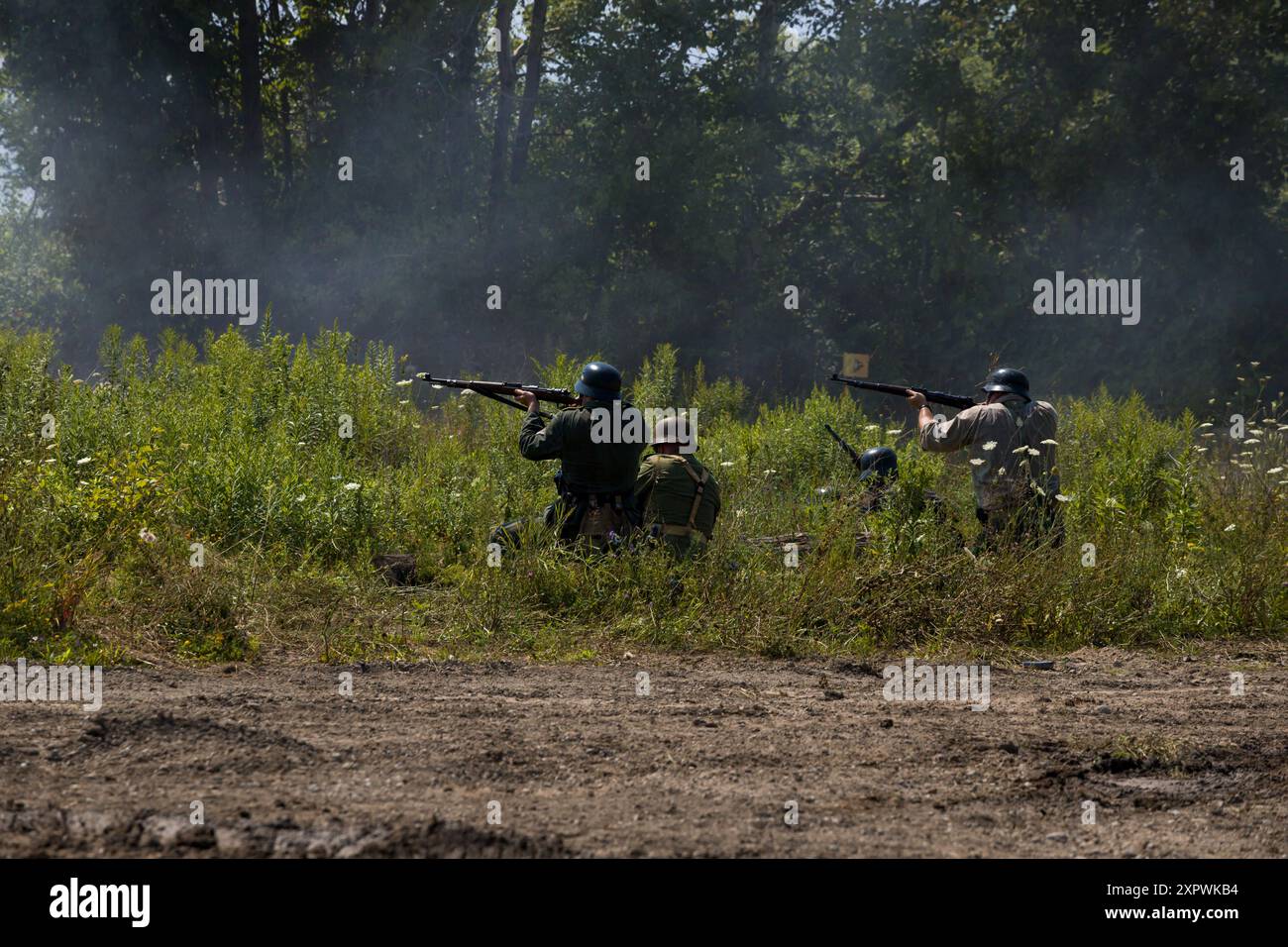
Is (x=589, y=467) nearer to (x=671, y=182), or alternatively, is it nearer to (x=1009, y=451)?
(x=1009, y=451)

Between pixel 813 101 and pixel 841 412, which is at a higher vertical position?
pixel 813 101

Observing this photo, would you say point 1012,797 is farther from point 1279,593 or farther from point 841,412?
point 841,412

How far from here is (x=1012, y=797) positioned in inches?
174

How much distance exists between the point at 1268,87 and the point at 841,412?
1731 cm

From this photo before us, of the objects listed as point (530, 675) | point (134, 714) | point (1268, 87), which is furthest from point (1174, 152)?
point (134, 714)

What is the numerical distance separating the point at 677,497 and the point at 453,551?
1.69 m

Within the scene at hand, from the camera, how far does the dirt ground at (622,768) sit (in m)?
3.73

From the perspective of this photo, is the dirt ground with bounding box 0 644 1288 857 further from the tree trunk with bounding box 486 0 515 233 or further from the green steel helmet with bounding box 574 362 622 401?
the tree trunk with bounding box 486 0 515 233

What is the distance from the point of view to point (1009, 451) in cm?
878

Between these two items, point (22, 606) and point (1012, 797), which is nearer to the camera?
point (1012, 797)

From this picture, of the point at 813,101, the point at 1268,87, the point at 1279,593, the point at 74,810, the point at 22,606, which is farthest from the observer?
the point at 813,101

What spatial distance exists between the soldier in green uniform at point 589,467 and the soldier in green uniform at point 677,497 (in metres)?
0.12

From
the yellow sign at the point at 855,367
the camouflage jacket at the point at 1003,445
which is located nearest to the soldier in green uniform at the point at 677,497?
the camouflage jacket at the point at 1003,445

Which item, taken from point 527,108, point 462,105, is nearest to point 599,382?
point 527,108
